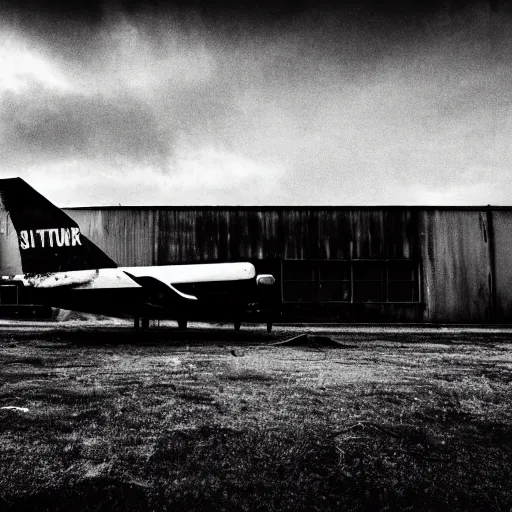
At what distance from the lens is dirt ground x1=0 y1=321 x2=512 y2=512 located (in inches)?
86.9

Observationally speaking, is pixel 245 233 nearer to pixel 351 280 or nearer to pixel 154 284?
pixel 351 280

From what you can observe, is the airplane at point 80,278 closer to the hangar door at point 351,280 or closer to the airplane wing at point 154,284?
the airplane wing at point 154,284

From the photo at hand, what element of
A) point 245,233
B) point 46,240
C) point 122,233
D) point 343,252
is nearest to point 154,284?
point 46,240

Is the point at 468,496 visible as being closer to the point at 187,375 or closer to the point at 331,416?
the point at 331,416

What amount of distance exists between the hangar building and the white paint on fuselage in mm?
7299

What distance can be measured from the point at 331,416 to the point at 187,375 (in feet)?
6.78

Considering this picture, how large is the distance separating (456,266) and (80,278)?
1488 centimetres

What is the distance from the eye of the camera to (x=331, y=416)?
11.0ft

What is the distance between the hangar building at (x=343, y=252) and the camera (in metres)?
18.0

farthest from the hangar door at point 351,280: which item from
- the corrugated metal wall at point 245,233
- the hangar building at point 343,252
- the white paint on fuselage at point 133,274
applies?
the white paint on fuselage at point 133,274

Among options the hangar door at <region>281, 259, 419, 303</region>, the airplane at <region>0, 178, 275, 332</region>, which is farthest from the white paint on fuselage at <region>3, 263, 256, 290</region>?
the hangar door at <region>281, 259, 419, 303</region>

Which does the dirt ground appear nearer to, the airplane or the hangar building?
the airplane

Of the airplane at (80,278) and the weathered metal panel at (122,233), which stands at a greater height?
A: the weathered metal panel at (122,233)

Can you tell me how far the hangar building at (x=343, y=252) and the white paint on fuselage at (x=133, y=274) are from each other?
7.30 metres
